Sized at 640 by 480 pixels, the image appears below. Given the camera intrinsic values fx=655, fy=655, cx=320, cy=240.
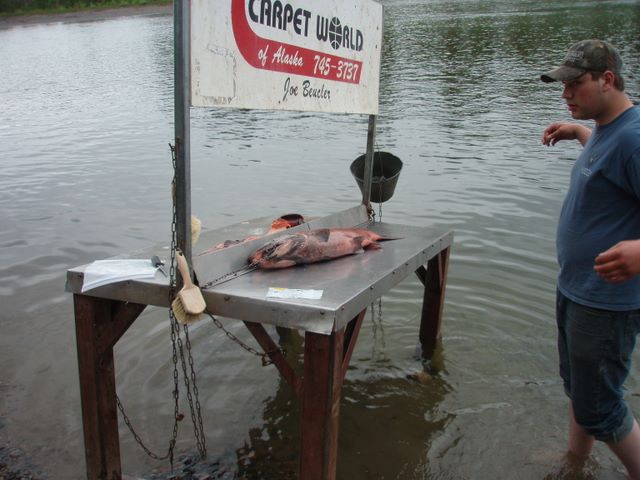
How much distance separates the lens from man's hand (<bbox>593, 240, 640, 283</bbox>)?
2.75 m

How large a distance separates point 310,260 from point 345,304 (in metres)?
0.79

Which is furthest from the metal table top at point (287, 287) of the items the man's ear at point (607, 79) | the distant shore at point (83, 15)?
the distant shore at point (83, 15)

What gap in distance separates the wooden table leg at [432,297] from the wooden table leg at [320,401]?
85.2 inches

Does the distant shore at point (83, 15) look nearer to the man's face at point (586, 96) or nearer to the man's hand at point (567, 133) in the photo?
the man's hand at point (567, 133)

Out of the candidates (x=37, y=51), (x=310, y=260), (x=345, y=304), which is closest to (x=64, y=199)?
(x=310, y=260)

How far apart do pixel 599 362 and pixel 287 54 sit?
7.73 feet

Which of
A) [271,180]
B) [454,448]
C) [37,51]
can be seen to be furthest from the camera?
[37,51]

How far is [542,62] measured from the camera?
896 inches

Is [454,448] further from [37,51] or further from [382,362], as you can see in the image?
[37,51]

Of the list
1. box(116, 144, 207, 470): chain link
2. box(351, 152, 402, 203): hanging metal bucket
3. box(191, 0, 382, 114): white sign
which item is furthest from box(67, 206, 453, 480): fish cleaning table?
box(351, 152, 402, 203): hanging metal bucket

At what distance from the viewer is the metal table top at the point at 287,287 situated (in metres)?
3.05

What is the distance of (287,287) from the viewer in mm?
3344

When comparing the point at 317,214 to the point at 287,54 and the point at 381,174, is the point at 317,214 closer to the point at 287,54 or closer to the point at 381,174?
the point at 381,174

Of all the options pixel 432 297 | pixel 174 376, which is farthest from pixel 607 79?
pixel 174 376
